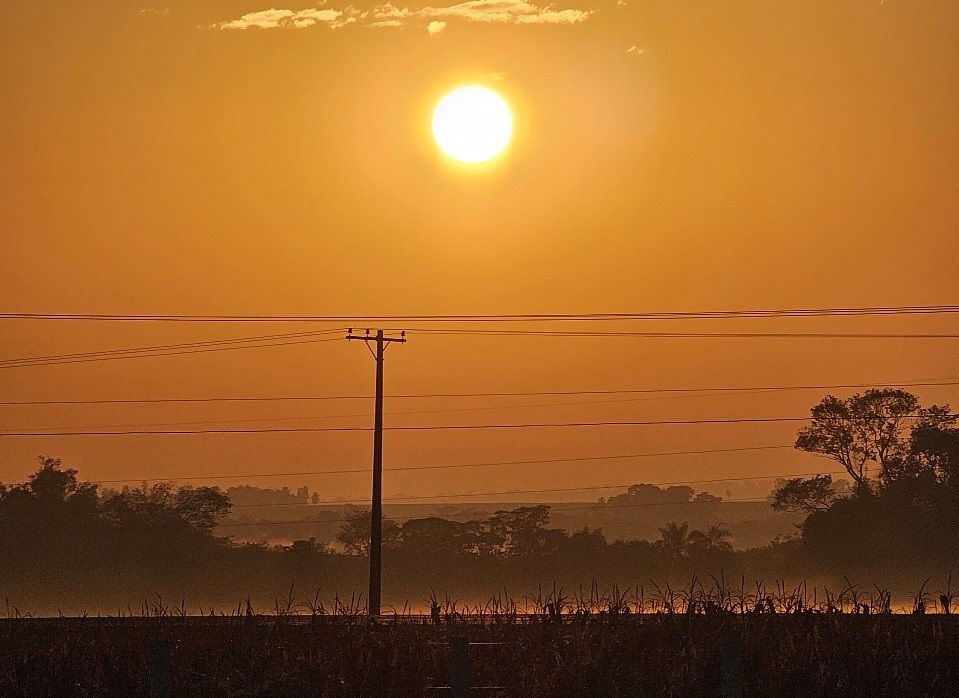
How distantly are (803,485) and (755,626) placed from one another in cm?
9073

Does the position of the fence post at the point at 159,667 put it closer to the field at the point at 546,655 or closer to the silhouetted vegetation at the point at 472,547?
the field at the point at 546,655

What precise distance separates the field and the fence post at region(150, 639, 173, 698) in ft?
7.60

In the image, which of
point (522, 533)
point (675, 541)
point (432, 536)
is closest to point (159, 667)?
point (432, 536)

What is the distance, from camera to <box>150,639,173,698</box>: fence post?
62.8ft

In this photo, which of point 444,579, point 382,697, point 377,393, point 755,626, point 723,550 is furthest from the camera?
point 723,550

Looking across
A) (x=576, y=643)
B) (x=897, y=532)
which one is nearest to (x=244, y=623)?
(x=576, y=643)

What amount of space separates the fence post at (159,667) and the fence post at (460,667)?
440 cm

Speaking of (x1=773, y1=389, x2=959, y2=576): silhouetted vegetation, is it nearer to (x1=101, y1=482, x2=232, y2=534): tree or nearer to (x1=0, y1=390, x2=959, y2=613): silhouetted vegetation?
(x1=0, y1=390, x2=959, y2=613): silhouetted vegetation

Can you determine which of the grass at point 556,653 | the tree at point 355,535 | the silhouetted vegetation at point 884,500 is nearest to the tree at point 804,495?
the silhouetted vegetation at point 884,500

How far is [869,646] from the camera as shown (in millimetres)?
22422

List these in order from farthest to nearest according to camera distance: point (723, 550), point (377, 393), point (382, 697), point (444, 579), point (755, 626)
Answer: point (723, 550), point (444, 579), point (377, 393), point (755, 626), point (382, 697)

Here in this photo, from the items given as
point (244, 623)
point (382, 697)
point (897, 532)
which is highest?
point (897, 532)

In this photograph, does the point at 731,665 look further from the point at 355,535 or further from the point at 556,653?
the point at 355,535

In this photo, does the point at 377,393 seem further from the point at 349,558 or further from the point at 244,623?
the point at 349,558
